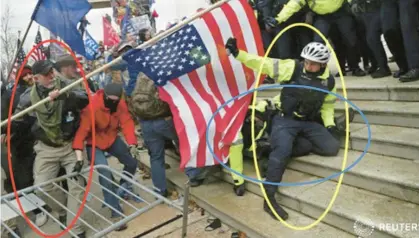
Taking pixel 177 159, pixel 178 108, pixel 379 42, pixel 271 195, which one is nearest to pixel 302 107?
pixel 271 195

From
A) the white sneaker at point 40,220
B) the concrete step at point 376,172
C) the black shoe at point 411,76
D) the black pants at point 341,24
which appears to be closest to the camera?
the concrete step at point 376,172

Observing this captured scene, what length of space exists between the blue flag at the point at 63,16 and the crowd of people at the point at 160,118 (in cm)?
37

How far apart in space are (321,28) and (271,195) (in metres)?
3.19

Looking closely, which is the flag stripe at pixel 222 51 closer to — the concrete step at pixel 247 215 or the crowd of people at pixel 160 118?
the crowd of people at pixel 160 118

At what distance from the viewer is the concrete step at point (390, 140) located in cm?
389

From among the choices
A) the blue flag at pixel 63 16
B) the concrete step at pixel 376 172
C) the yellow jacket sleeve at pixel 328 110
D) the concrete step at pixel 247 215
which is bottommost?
the concrete step at pixel 247 215

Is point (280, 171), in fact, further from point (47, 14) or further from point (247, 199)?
point (47, 14)

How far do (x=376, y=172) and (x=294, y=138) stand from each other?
1039 mm

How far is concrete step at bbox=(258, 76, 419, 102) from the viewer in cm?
458

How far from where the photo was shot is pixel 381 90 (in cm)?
492

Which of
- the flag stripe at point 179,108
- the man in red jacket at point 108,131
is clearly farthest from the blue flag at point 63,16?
the flag stripe at point 179,108

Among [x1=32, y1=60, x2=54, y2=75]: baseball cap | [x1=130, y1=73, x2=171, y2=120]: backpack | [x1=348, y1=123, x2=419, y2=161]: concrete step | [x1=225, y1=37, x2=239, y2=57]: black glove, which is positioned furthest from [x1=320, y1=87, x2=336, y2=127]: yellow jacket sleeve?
[x1=32, y1=60, x2=54, y2=75]: baseball cap

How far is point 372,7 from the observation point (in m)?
5.32

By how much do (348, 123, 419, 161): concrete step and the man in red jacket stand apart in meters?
2.97
